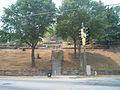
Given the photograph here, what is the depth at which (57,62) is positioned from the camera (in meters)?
59.8

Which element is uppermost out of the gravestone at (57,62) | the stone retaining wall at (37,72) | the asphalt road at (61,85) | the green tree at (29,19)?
the green tree at (29,19)

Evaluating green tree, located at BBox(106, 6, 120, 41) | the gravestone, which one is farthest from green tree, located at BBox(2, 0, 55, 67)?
green tree, located at BBox(106, 6, 120, 41)

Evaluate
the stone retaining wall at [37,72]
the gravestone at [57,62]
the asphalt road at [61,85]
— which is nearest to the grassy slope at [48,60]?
the gravestone at [57,62]

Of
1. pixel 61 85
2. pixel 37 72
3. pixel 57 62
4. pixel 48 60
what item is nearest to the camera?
pixel 61 85

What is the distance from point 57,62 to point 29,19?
830 centimetres

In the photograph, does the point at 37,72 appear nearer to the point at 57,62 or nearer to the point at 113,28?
the point at 57,62

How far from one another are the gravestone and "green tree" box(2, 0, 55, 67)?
11.6 ft

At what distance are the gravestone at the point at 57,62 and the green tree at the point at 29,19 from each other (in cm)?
352

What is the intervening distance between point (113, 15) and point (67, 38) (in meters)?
17.0

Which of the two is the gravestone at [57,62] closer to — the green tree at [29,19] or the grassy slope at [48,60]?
the grassy slope at [48,60]

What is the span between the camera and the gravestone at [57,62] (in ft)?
185

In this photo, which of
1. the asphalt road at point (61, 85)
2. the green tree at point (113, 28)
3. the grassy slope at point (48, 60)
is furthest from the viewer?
the green tree at point (113, 28)

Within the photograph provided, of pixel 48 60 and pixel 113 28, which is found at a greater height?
pixel 113 28

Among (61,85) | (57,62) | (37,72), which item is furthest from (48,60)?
(61,85)
